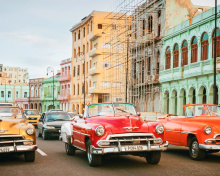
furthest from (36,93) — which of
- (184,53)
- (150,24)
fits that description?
(184,53)

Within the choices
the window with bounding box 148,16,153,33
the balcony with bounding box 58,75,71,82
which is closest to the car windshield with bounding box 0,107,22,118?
the window with bounding box 148,16,153,33

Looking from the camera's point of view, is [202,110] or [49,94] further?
[49,94]

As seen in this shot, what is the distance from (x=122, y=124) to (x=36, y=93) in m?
88.3

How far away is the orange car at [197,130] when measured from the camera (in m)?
11.5

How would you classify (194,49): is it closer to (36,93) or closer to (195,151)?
(195,151)

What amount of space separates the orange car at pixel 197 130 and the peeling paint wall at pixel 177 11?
89.2 feet

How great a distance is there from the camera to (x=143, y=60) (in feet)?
150

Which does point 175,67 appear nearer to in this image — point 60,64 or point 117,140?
point 117,140

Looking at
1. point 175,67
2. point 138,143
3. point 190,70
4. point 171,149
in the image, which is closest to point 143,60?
point 175,67

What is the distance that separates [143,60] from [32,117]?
15.9 meters

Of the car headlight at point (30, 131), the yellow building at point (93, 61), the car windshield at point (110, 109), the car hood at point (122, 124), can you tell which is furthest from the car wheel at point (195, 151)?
the yellow building at point (93, 61)

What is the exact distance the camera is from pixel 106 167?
33.6 ft

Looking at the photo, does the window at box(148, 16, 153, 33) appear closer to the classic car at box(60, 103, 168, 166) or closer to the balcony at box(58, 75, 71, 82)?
the classic car at box(60, 103, 168, 166)

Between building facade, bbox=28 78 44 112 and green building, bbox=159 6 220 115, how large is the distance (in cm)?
5677
